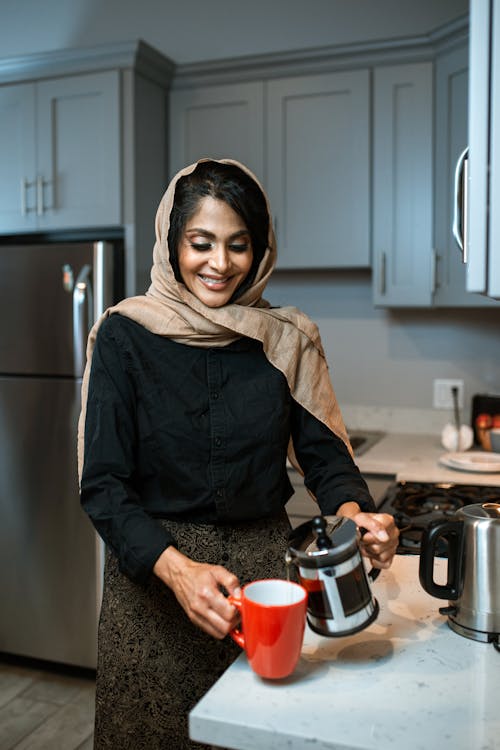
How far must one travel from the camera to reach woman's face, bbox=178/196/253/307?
1.38 meters

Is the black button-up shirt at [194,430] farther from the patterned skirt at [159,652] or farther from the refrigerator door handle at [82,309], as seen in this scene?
the refrigerator door handle at [82,309]

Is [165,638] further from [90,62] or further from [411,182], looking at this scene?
[90,62]

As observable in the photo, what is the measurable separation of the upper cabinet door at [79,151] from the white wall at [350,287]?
0.66 metres

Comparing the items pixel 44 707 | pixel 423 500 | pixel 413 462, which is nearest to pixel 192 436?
pixel 423 500

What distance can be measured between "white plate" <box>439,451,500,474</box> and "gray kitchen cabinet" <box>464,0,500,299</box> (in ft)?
5.54

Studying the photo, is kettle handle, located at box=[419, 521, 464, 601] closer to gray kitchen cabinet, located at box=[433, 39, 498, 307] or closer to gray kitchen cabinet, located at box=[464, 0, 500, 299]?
gray kitchen cabinet, located at box=[464, 0, 500, 299]

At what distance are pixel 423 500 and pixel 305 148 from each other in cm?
140

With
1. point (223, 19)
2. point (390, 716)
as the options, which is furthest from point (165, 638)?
point (223, 19)

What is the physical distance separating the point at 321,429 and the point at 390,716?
2.21 ft

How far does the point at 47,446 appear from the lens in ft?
9.22

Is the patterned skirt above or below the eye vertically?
below

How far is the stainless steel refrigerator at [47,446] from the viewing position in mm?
2721

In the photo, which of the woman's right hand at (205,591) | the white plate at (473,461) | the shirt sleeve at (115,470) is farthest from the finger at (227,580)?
the white plate at (473,461)

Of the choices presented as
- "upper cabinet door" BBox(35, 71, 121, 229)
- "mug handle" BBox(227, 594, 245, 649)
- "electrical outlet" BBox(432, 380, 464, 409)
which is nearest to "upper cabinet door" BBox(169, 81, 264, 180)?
"upper cabinet door" BBox(35, 71, 121, 229)
